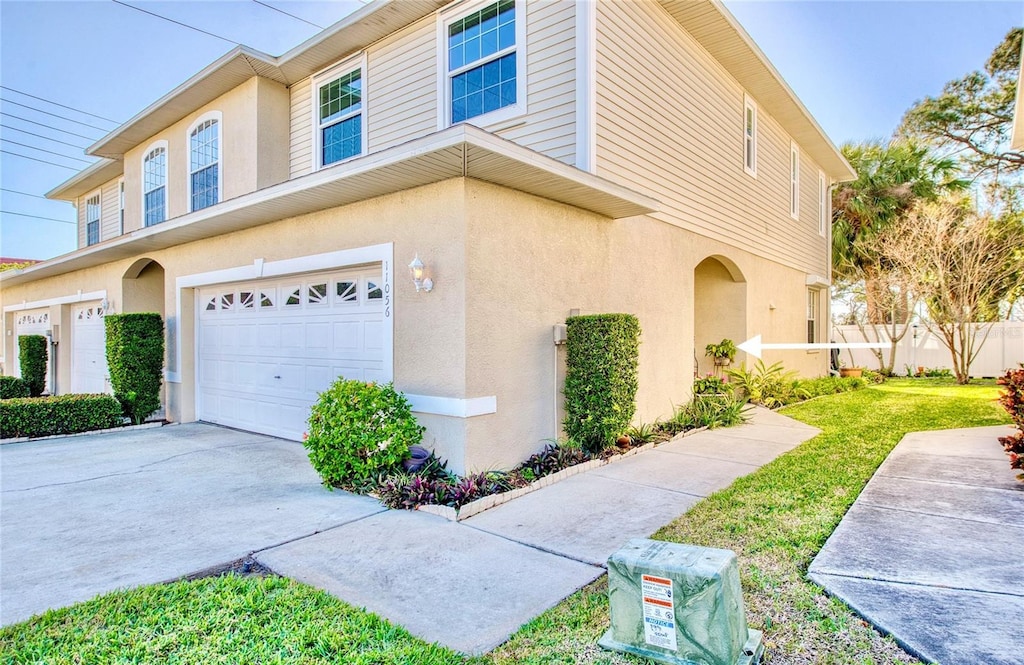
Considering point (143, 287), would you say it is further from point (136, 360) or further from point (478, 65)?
point (478, 65)

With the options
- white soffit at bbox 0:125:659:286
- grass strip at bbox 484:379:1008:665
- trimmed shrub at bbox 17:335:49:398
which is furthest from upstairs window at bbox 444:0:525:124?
trimmed shrub at bbox 17:335:49:398

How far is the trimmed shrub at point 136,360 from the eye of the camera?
32.0ft

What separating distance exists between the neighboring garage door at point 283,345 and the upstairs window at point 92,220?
10598mm

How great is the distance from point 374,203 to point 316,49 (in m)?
4.83

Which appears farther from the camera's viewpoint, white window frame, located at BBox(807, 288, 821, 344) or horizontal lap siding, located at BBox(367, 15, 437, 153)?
white window frame, located at BBox(807, 288, 821, 344)

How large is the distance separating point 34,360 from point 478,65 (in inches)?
519

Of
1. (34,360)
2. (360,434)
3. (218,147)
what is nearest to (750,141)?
(360,434)

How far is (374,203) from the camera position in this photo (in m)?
6.61

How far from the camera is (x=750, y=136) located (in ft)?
38.9

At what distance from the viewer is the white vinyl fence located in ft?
58.3

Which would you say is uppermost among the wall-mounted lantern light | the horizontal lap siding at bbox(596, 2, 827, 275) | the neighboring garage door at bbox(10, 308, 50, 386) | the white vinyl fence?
the horizontal lap siding at bbox(596, 2, 827, 275)

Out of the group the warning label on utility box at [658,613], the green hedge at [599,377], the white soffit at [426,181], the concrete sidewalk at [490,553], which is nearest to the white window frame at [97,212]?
the white soffit at [426,181]

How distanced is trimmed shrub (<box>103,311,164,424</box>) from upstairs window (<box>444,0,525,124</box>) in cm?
656

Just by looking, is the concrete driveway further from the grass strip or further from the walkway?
the grass strip
